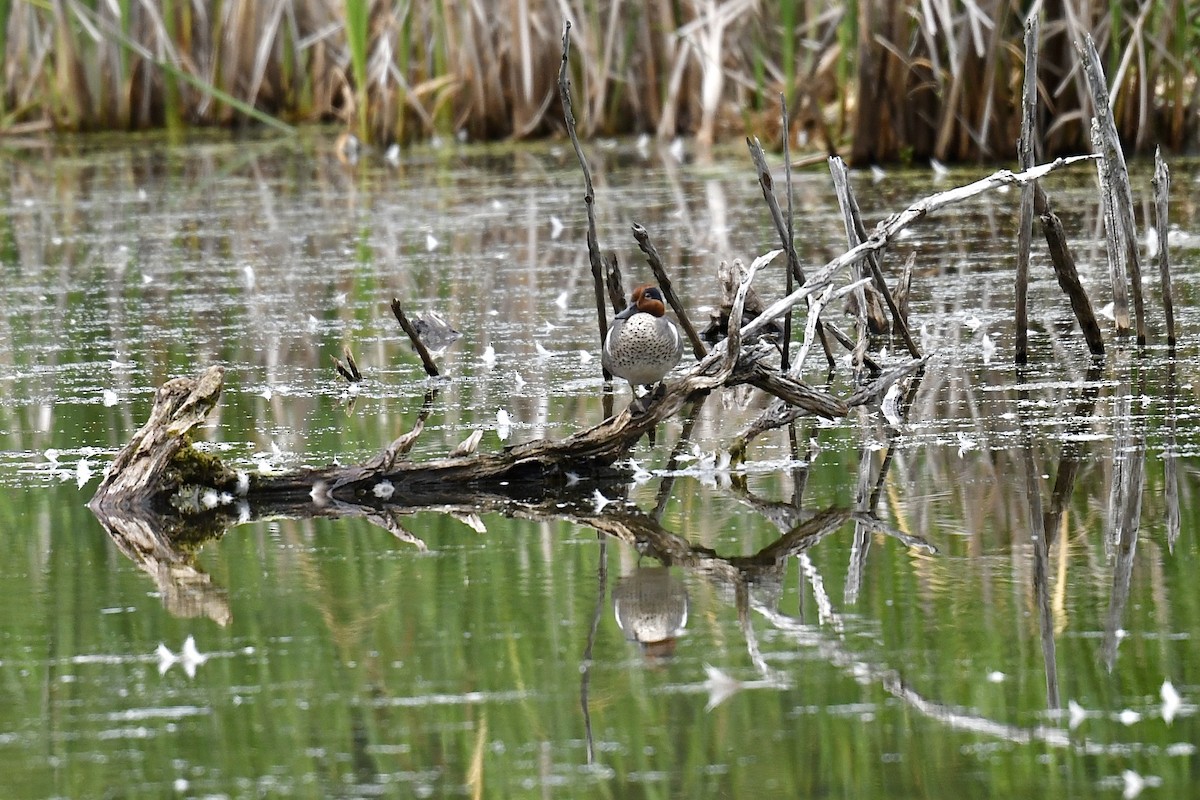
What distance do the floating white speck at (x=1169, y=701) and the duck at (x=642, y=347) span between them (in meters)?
2.13

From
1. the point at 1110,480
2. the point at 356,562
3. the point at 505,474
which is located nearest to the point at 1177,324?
the point at 1110,480

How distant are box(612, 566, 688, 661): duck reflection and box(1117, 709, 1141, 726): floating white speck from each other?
2.32 ft

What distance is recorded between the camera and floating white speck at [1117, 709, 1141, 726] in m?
2.71

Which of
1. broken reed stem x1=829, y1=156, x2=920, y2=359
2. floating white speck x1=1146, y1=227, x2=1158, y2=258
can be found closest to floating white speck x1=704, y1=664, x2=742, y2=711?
broken reed stem x1=829, y1=156, x2=920, y2=359

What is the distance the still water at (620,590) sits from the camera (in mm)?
2684

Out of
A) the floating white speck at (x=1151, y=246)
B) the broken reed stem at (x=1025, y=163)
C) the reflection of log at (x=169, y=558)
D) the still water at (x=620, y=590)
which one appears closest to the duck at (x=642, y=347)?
the still water at (x=620, y=590)

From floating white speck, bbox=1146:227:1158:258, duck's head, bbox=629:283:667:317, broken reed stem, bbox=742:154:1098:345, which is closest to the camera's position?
broken reed stem, bbox=742:154:1098:345

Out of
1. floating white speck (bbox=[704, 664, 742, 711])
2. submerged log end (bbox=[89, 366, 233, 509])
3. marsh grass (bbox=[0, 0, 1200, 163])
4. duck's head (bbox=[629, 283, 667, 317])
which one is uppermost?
marsh grass (bbox=[0, 0, 1200, 163])

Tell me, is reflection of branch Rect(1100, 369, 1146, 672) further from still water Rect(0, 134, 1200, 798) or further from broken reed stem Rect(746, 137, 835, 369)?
broken reed stem Rect(746, 137, 835, 369)

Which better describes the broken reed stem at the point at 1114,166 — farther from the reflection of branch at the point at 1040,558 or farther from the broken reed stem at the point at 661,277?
the broken reed stem at the point at 661,277

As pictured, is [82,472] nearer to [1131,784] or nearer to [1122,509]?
[1122,509]

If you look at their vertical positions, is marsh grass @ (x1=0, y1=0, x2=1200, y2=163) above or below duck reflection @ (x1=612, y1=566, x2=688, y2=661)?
above

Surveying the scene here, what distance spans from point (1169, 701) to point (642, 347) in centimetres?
219

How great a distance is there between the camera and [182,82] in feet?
58.6
